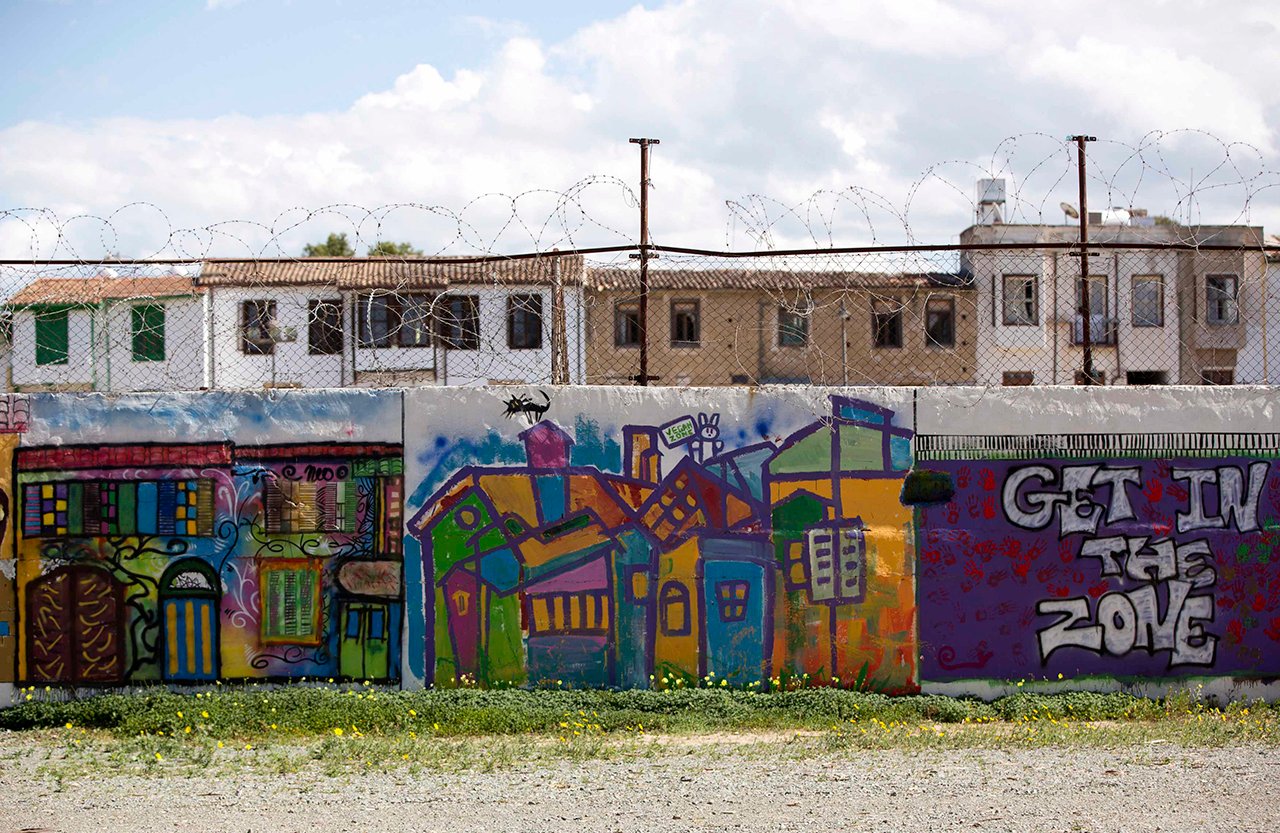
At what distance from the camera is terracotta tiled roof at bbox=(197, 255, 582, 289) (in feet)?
30.1

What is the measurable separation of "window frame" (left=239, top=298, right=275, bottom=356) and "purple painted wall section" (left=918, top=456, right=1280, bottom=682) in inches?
190

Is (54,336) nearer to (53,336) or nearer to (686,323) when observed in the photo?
(53,336)

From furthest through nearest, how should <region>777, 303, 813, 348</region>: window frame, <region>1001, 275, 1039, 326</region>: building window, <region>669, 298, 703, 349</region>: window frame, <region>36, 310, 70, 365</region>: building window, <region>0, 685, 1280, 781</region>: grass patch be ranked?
1. <region>669, 298, 703, 349</region>: window frame
2. <region>1001, 275, 1039, 326</region>: building window
3. <region>777, 303, 813, 348</region>: window frame
4. <region>36, 310, 70, 365</region>: building window
5. <region>0, 685, 1280, 781</region>: grass patch

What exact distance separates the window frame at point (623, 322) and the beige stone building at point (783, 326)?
0.7 inches

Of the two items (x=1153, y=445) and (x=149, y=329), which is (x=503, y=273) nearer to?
(x=149, y=329)

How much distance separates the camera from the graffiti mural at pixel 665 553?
888 centimetres

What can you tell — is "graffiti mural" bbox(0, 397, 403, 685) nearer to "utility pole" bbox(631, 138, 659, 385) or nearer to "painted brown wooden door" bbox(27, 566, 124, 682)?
"painted brown wooden door" bbox(27, 566, 124, 682)

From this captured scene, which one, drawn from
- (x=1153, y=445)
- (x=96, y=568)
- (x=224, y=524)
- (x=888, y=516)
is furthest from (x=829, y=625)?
(x=96, y=568)

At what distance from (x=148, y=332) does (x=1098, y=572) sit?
704cm

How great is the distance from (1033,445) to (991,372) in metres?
4.28

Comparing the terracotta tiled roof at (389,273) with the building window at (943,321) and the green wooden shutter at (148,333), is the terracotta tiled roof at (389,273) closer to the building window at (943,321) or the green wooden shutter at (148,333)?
the green wooden shutter at (148,333)

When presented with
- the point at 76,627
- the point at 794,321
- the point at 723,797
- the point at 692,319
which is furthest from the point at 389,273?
the point at 692,319

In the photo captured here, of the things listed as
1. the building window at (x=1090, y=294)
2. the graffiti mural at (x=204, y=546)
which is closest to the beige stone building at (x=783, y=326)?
the building window at (x=1090, y=294)

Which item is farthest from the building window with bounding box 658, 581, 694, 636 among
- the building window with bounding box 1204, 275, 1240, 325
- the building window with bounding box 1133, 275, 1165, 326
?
the building window with bounding box 1204, 275, 1240, 325
